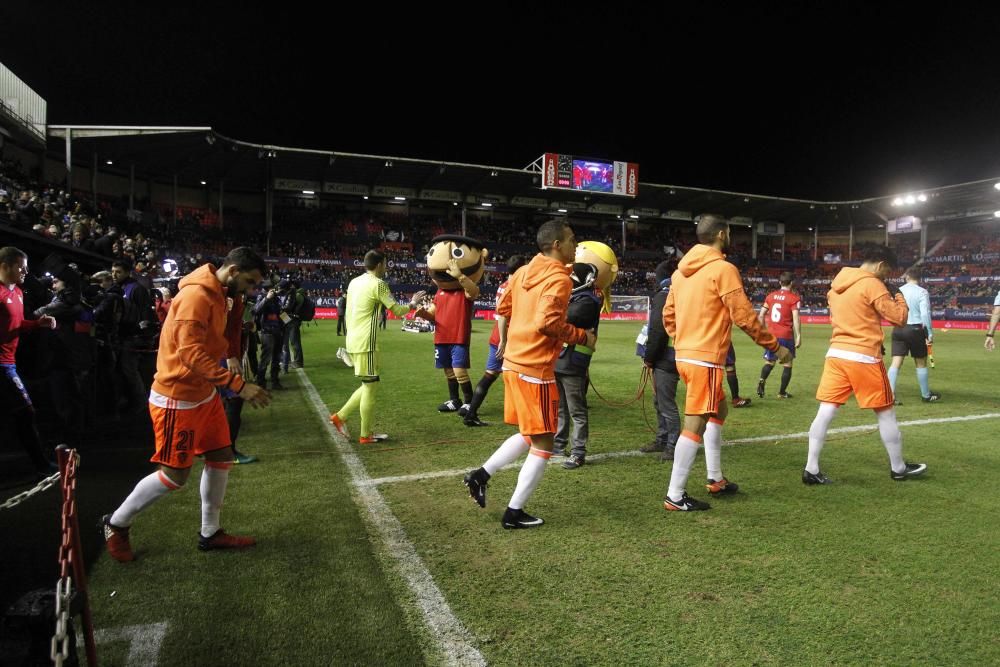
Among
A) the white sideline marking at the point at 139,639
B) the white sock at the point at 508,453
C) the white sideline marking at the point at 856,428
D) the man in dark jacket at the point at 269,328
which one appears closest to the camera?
the white sideline marking at the point at 139,639

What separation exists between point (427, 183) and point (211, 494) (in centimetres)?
4367

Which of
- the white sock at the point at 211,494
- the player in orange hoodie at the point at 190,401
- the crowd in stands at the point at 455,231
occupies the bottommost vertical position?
the white sock at the point at 211,494

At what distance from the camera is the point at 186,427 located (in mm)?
3344

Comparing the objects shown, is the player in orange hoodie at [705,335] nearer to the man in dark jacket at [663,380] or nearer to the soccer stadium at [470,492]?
the soccer stadium at [470,492]

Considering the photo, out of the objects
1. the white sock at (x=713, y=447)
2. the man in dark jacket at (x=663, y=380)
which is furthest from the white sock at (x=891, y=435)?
the man in dark jacket at (x=663, y=380)

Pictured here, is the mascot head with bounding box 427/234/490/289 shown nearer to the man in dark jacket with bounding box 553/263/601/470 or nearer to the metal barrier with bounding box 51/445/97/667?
the man in dark jacket with bounding box 553/263/601/470

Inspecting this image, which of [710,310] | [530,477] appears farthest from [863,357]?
[530,477]

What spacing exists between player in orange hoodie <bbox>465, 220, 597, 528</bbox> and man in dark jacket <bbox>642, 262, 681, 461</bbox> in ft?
6.70

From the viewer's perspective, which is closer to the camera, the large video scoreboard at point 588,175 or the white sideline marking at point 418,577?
the white sideline marking at point 418,577

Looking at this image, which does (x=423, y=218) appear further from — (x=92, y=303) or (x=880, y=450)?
(x=880, y=450)

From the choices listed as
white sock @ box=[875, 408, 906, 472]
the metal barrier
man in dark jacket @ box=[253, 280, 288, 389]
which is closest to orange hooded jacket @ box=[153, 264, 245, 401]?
the metal barrier

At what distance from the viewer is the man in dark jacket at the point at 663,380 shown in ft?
18.5

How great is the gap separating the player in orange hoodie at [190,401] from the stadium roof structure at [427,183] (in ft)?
105

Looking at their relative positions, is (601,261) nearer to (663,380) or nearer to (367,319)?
(663,380)
